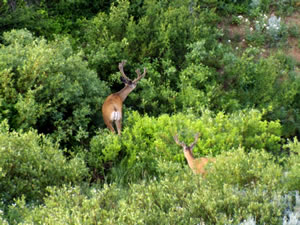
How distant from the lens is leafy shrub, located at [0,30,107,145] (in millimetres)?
7848

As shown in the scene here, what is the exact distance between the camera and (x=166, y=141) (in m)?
7.87

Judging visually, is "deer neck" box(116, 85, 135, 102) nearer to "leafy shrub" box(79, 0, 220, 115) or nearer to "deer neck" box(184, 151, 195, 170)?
"leafy shrub" box(79, 0, 220, 115)

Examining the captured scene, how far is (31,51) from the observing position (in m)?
8.35

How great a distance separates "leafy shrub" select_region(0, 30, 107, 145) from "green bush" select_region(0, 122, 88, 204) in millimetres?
1367

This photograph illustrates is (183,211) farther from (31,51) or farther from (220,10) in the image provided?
(220,10)

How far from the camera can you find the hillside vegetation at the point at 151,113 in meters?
5.18

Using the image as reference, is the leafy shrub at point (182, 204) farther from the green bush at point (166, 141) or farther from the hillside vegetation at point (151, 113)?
the green bush at point (166, 141)

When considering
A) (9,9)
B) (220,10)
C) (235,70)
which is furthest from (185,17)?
(9,9)

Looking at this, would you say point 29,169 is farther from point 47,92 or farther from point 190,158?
point 47,92

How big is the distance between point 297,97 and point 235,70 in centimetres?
143

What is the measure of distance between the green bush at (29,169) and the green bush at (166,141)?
1116 millimetres

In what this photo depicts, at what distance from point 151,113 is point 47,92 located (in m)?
2.35

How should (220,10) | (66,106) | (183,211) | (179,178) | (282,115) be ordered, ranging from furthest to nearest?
(220,10), (282,115), (66,106), (179,178), (183,211)

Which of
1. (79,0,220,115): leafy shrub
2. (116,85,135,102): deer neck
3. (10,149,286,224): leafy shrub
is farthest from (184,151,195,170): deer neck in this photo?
(79,0,220,115): leafy shrub
